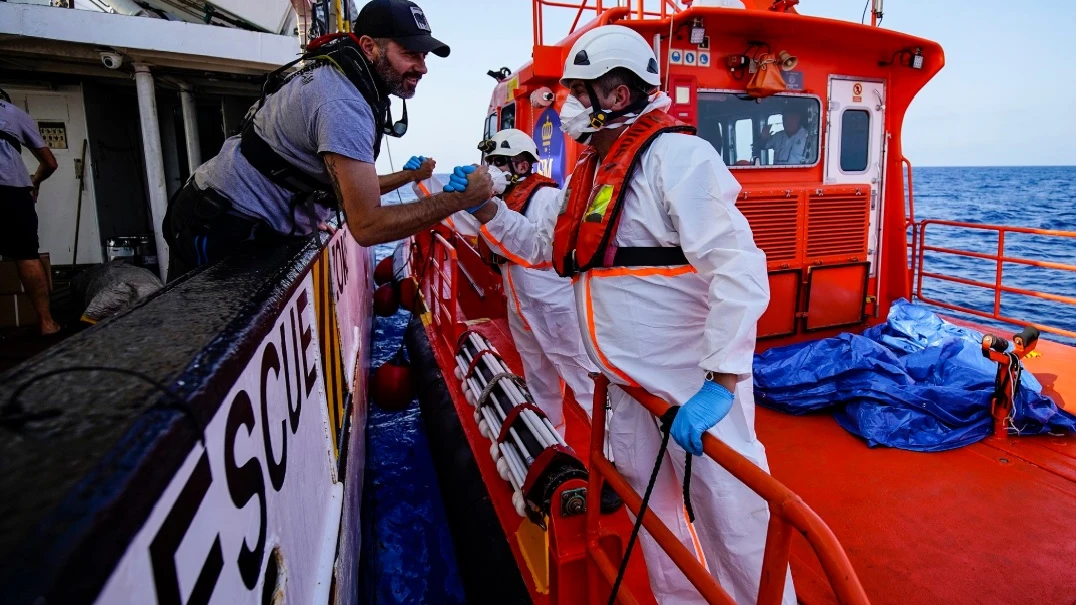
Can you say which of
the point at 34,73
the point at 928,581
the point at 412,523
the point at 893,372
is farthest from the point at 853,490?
the point at 34,73

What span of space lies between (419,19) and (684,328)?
1.67 metres

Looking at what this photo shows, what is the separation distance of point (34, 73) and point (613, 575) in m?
7.24

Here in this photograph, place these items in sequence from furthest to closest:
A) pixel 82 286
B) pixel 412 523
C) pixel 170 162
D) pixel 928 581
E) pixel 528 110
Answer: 1. pixel 170 162
2. pixel 528 110
3. pixel 82 286
4. pixel 412 523
5. pixel 928 581

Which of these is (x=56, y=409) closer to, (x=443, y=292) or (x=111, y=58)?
(x=443, y=292)

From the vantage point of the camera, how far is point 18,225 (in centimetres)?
422

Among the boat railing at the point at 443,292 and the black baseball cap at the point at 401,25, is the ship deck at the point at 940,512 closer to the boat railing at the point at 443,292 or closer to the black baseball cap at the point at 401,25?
the boat railing at the point at 443,292

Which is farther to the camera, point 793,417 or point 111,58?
point 111,58

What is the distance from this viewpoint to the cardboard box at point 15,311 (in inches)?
192

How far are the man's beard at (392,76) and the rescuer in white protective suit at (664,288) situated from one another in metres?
0.73

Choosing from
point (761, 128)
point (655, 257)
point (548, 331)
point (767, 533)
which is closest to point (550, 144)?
point (761, 128)

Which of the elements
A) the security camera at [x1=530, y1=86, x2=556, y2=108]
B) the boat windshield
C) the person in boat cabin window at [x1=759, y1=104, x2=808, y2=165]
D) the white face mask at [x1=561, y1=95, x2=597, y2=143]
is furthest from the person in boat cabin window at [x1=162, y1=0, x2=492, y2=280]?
the person in boat cabin window at [x1=759, y1=104, x2=808, y2=165]

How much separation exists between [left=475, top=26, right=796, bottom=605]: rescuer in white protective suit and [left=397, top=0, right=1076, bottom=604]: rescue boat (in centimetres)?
20

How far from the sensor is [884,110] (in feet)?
17.3

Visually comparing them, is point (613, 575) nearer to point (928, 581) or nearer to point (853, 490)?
point (928, 581)
